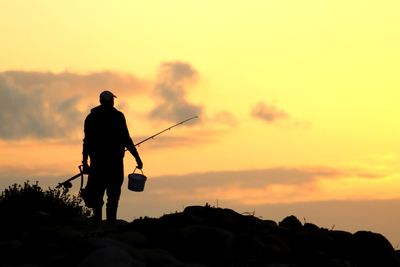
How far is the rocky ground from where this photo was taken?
1383 centimetres

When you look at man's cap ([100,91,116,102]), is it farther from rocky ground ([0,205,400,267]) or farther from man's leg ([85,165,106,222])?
rocky ground ([0,205,400,267])

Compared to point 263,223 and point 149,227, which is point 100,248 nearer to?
point 149,227

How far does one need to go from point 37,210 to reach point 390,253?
812 cm

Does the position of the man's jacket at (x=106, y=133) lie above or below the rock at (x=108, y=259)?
above

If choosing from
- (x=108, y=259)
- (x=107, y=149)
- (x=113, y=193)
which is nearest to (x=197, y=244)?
(x=108, y=259)

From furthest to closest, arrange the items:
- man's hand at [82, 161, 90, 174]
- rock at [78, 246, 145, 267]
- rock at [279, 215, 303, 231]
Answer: man's hand at [82, 161, 90, 174] → rock at [279, 215, 303, 231] → rock at [78, 246, 145, 267]

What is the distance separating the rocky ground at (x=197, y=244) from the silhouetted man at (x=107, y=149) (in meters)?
0.95

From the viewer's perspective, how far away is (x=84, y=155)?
19.2m

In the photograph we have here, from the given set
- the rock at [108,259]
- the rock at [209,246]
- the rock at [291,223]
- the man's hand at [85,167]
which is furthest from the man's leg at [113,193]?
the rock at [108,259]

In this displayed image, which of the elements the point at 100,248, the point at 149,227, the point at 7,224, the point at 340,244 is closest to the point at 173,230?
the point at 149,227

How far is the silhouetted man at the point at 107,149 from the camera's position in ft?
61.9

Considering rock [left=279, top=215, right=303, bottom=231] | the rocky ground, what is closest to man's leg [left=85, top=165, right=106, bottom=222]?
the rocky ground

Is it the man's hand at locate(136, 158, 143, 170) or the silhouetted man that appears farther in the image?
the man's hand at locate(136, 158, 143, 170)

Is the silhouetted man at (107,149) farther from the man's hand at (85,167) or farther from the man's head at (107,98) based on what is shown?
the man's hand at (85,167)
